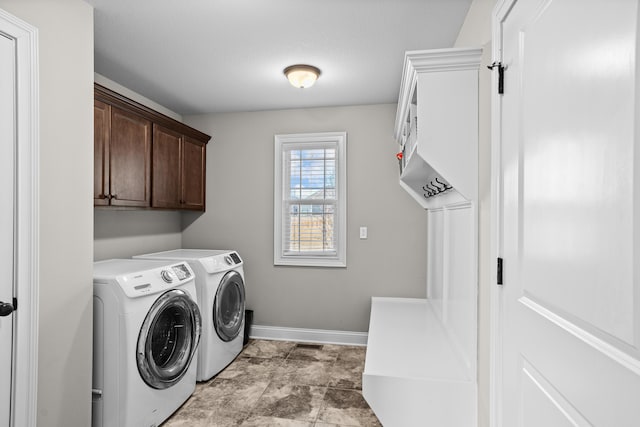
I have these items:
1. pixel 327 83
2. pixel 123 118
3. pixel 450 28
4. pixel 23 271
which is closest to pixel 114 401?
pixel 23 271

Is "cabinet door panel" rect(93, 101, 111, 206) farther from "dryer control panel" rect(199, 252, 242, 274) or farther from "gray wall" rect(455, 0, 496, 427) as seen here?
"gray wall" rect(455, 0, 496, 427)

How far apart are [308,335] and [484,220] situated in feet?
8.66

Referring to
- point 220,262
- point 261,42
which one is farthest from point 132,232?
point 261,42

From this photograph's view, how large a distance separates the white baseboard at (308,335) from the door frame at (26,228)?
2275 mm

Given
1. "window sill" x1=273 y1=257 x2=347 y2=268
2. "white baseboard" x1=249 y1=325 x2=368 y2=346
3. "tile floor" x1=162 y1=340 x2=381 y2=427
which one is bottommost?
"tile floor" x1=162 y1=340 x2=381 y2=427

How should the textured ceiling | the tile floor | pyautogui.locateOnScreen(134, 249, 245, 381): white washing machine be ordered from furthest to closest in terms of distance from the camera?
pyautogui.locateOnScreen(134, 249, 245, 381): white washing machine < the tile floor < the textured ceiling

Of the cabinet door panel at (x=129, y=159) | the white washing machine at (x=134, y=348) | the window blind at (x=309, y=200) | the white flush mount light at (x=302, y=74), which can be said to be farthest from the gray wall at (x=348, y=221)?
the white washing machine at (x=134, y=348)

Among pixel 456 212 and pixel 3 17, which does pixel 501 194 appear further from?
pixel 3 17

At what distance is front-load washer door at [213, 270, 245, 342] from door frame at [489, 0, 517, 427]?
2.14 meters

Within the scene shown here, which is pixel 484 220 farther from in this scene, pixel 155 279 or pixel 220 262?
pixel 220 262

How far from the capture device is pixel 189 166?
11.6 ft

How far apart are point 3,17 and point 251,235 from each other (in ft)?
8.63

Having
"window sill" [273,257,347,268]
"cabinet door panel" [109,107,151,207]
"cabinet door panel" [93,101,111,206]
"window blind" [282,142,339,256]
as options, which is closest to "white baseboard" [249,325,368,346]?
"window sill" [273,257,347,268]

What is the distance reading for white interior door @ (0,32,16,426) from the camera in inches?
59.6
